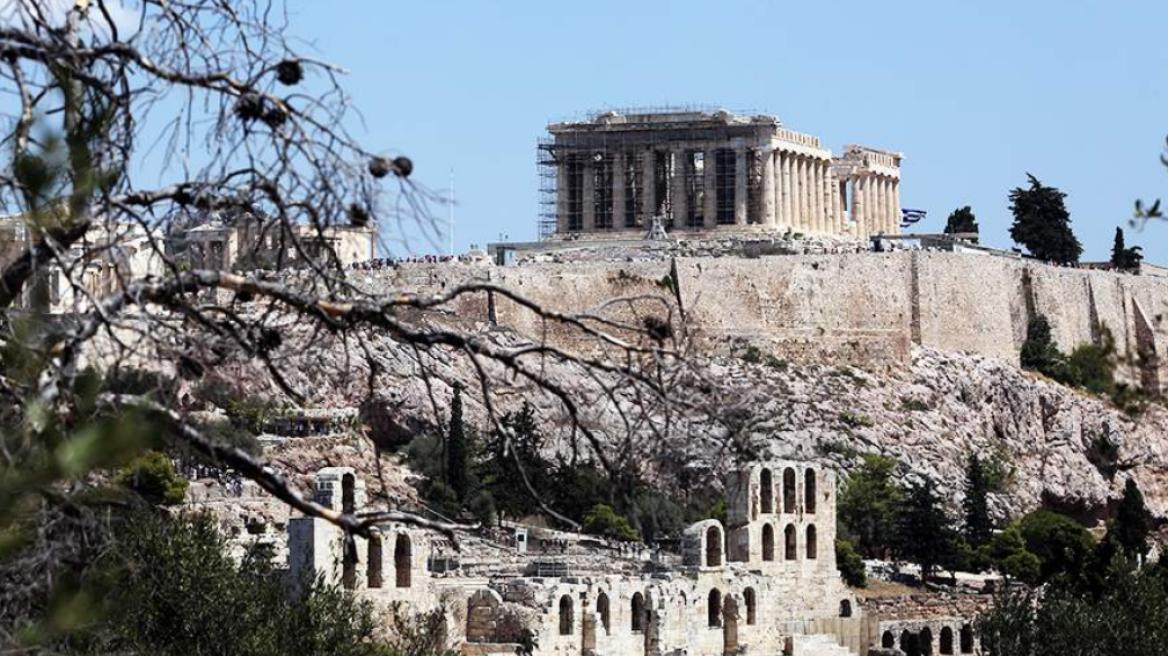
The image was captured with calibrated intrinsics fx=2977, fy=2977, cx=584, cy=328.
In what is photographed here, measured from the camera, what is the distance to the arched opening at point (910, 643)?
58.8 metres

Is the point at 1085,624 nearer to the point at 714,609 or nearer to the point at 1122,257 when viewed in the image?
the point at 714,609

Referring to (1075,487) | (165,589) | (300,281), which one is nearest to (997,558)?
(1075,487)

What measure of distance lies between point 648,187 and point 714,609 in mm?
49715

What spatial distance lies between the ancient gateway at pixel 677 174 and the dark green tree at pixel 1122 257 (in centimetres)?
1404

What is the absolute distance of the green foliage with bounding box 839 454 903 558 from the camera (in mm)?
70688

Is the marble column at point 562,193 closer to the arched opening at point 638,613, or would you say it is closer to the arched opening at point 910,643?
the arched opening at point 910,643

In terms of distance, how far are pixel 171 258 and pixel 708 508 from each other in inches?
2277

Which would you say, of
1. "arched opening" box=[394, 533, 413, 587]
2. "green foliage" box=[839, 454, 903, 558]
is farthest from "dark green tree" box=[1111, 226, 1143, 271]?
"arched opening" box=[394, 533, 413, 587]

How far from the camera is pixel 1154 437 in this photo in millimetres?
96938

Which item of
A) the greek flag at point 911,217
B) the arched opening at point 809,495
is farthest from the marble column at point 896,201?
the arched opening at point 809,495

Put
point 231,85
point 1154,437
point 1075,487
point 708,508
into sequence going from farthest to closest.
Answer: point 1154,437 → point 1075,487 → point 708,508 → point 231,85

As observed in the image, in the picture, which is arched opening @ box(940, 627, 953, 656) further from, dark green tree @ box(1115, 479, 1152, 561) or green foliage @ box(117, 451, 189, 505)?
green foliage @ box(117, 451, 189, 505)

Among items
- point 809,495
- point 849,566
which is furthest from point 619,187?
point 809,495

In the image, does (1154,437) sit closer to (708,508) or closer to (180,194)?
(708,508)
